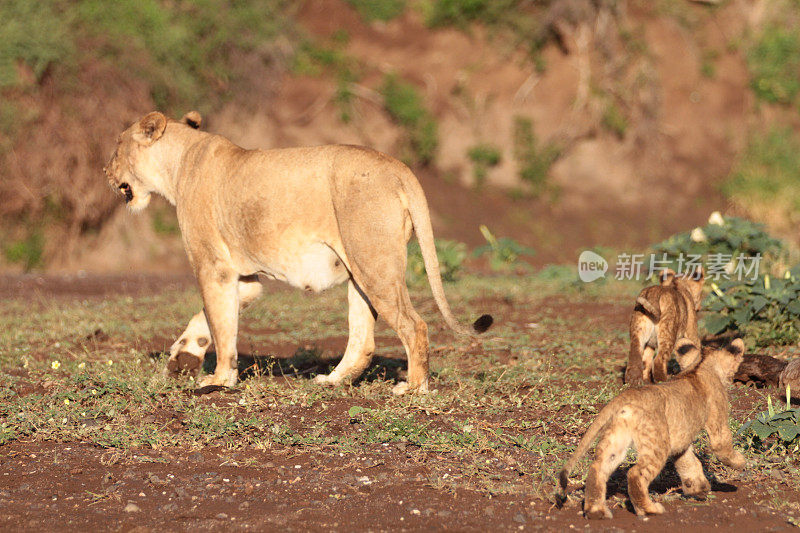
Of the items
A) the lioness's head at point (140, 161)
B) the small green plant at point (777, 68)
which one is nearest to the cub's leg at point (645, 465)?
the lioness's head at point (140, 161)

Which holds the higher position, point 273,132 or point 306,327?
point 273,132

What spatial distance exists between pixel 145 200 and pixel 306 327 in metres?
2.49

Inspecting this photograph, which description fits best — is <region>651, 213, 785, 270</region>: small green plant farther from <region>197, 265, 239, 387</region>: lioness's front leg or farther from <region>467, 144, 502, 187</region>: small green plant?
<region>467, 144, 502, 187</region>: small green plant

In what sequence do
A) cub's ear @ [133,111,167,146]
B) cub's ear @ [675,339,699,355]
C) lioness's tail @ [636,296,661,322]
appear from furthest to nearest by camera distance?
1. cub's ear @ [133,111,167,146]
2. lioness's tail @ [636,296,661,322]
3. cub's ear @ [675,339,699,355]

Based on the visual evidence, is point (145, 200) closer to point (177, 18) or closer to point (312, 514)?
point (312, 514)

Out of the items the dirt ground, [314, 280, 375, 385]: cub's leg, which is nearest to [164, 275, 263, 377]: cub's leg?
the dirt ground

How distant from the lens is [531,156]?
19.8 meters

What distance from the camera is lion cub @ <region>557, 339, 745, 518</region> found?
4.37 metres

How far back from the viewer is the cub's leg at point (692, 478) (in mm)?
4801

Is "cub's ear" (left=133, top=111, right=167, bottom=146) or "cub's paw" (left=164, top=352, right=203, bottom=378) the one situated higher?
"cub's ear" (left=133, top=111, right=167, bottom=146)

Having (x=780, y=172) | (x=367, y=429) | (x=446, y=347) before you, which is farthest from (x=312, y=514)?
(x=780, y=172)

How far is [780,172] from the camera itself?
19547 millimetres

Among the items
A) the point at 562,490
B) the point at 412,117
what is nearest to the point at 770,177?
the point at 412,117

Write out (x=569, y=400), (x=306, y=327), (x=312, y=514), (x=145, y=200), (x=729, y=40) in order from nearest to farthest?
(x=312, y=514), (x=569, y=400), (x=145, y=200), (x=306, y=327), (x=729, y=40)
